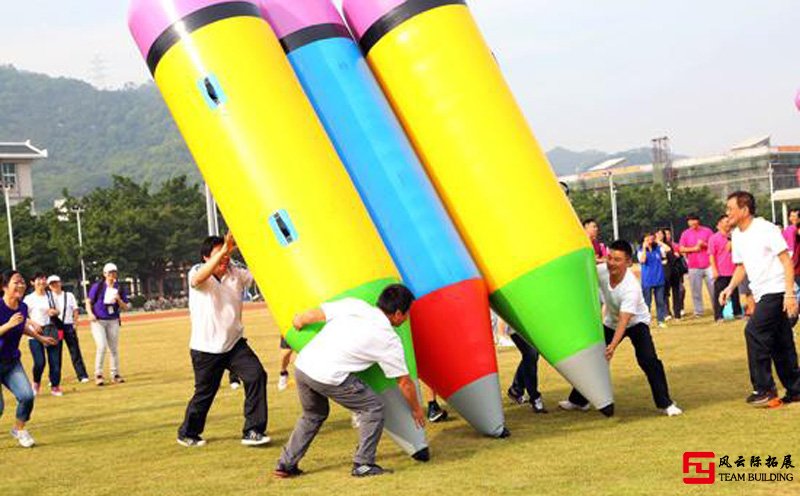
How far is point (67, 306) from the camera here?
55.3 ft

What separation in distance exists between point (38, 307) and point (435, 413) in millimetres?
8351

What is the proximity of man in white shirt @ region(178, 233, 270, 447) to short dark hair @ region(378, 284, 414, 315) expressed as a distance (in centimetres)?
228

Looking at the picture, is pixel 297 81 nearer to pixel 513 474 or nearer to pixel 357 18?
pixel 357 18

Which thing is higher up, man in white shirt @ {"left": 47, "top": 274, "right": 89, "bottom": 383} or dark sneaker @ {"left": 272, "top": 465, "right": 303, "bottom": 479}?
man in white shirt @ {"left": 47, "top": 274, "right": 89, "bottom": 383}

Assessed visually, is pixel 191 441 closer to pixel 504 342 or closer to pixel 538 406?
pixel 538 406

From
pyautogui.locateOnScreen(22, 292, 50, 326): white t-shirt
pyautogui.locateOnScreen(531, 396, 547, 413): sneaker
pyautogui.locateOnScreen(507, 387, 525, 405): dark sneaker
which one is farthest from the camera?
pyautogui.locateOnScreen(22, 292, 50, 326): white t-shirt

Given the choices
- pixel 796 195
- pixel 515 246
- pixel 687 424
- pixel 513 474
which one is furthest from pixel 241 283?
pixel 796 195

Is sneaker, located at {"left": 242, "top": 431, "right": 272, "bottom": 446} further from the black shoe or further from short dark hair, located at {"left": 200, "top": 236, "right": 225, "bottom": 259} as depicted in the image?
the black shoe

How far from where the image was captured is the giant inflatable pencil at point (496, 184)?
30.3ft

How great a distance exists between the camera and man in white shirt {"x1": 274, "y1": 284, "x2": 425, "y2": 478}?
7.74 meters

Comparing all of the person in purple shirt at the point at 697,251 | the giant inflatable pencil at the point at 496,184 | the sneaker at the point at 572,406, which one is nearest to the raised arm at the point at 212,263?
the giant inflatable pencil at the point at 496,184

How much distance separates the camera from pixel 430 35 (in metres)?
9.51

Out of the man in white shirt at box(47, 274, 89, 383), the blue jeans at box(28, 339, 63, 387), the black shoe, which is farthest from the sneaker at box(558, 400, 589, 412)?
the man in white shirt at box(47, 274, 89, 383)

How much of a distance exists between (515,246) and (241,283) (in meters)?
2.84
